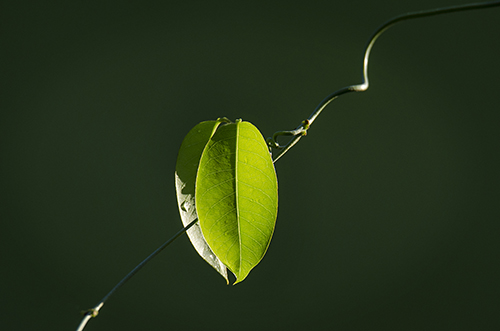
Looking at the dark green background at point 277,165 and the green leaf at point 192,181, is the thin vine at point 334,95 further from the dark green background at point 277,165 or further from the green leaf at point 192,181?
the dark green background at point 277,165

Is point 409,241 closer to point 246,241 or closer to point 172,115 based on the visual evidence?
point 172,115

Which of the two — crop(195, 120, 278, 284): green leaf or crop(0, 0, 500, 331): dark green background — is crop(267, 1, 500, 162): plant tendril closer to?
crop(195, 120, 278, 284): green leaf

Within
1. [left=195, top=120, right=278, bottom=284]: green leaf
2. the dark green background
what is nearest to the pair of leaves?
[left=195, top=120, right=278, bottom=284]: green leaf

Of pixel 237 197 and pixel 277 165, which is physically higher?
pixel 237 197

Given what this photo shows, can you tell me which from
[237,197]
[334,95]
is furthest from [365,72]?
[237,197]

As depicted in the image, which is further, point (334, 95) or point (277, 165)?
point (277, 165)

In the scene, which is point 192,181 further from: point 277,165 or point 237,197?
point 277,165

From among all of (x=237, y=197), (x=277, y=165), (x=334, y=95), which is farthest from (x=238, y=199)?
(x=277, y=165)
